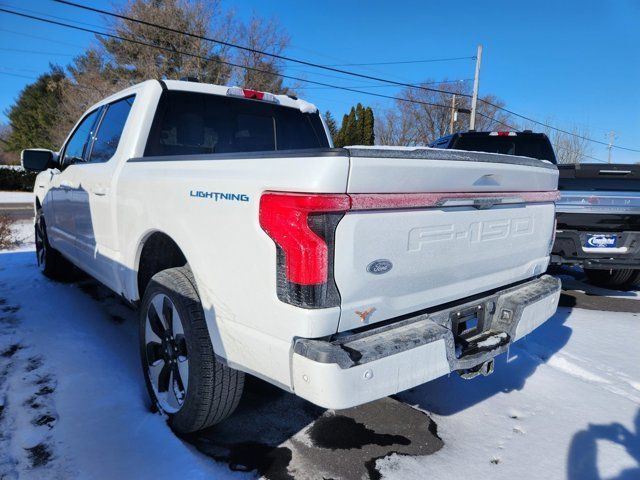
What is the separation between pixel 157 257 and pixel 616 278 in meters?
6.28

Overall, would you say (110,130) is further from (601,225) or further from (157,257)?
(601,225)

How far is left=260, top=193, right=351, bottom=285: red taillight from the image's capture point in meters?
1.64

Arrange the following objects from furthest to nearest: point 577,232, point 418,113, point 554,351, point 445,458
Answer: point 418,113 < point 577,232 < point 554,351 < point 445,458

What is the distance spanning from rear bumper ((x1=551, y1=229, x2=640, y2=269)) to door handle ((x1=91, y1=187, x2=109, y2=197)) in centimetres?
463

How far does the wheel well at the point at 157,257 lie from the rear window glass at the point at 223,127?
2.23ft

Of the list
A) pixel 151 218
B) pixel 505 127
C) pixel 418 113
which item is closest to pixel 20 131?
pixel 418 113

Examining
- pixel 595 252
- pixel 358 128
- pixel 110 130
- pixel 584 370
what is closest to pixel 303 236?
pixel 110 130

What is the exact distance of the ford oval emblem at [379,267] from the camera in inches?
70.8

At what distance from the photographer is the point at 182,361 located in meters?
2.41

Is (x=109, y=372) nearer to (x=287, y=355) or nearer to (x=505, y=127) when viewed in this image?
(x=287, y=355)

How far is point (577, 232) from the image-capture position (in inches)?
198

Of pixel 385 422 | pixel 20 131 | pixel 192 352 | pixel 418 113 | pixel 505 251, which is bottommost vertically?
pixel 385 422

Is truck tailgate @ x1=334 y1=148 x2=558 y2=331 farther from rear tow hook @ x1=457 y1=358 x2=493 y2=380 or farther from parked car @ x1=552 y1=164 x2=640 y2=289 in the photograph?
parked car @ x1=552 y1=164 x2=640 y2=289

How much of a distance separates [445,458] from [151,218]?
6.91 feet
